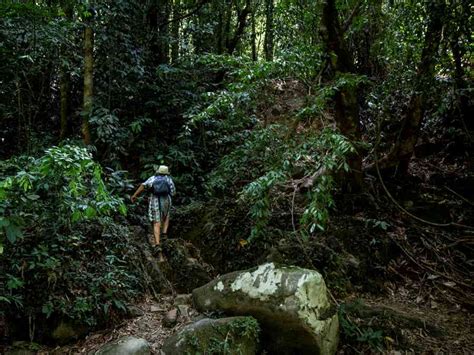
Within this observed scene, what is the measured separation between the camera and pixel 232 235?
259 inches

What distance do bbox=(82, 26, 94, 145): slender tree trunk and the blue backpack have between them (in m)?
1.92

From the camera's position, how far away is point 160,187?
6887 mm

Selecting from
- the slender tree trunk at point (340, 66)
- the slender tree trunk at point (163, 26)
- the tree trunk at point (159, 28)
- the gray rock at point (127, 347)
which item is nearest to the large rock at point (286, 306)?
the gray rock at point (127, 347)

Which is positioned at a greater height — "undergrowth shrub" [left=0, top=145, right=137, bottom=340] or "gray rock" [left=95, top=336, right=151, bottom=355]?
"undergrowth shrub" [left=0, top=145, right=137, bottom=340]

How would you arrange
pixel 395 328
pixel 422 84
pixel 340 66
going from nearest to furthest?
pixel 395 328, pixel 422 84, pixel 340 66

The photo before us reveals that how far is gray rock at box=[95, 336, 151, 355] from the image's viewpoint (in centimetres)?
410

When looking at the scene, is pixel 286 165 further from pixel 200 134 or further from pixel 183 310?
pixel 200 134

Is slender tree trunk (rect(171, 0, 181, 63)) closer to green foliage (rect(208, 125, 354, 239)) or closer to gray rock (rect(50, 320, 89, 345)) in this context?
green foliage (rect(208, 125, 354, 239))

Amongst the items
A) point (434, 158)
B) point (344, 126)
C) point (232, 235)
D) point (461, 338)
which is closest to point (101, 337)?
point (232, 235)

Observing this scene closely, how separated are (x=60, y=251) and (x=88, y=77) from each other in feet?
12.9

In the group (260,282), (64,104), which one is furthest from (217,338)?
(64,104)

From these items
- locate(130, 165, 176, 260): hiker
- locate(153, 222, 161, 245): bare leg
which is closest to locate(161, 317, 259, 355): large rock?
locate(153, 222, 161, 245): bare leg

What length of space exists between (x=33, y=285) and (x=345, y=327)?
3.87 m

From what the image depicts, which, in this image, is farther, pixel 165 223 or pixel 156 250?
pixel 165 223
